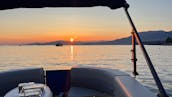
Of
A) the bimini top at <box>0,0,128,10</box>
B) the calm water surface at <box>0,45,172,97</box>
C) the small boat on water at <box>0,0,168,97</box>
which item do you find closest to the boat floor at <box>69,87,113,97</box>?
the small boat on water at <box>0,0,168,97</box>

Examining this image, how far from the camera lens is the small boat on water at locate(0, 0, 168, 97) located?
3.76 m

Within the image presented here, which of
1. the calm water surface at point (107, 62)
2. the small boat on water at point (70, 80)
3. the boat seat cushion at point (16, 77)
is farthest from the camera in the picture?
the calm water surface at point (107, 62)

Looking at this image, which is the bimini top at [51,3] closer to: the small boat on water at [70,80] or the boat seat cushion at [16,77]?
the small boat on water at [70,80]

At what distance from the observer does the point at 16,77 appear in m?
5.36

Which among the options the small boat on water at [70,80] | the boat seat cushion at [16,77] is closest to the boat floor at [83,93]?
the small boat on water at [70,80]

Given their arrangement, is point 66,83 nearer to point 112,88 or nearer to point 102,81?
point 102,81

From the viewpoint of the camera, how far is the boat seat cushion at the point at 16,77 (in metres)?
5.20

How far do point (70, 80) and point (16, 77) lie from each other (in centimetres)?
117

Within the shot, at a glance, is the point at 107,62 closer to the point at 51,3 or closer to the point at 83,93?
the point at 83,93

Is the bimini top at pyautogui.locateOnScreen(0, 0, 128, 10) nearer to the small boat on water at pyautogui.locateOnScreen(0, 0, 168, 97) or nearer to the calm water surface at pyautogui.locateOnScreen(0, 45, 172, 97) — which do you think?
the small boat on water at pyautogui.locateOnScreen(0, 0, 168, 97)

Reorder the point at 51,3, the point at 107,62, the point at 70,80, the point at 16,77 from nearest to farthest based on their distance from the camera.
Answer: the point at 51,3
the point at 16,77
the point at 70,80
the point at 107,62

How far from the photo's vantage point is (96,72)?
5.48 metres

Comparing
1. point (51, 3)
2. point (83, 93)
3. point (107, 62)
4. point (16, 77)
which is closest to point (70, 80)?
point (83, 93)

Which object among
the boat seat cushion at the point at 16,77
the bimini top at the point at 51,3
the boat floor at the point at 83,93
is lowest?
the boat floor at the point at 83,93
